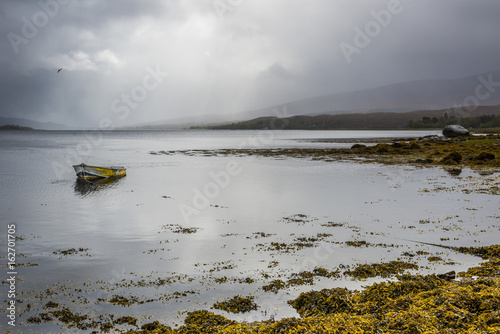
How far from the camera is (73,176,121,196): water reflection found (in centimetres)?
2981

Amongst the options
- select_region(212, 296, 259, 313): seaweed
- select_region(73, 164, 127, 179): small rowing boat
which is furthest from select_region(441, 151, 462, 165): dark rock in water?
select_region(212, 296, 259, 313): seaweed

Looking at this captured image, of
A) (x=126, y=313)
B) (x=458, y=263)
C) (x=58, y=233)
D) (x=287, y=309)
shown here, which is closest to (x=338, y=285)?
(x=287, y=309)

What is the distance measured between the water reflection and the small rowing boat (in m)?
0.44

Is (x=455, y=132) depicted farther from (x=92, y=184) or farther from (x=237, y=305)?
(x=237, y=305)

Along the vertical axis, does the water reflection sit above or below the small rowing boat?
below

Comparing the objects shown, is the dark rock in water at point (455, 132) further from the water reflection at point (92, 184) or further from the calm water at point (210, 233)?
the water reflection at point (92, 184)

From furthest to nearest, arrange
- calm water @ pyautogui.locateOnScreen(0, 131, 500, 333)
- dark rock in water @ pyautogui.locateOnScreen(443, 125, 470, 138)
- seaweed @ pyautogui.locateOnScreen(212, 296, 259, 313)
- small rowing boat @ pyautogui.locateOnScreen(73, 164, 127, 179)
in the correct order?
dark rock in water @ pyautogui.locateOnScreen(443, 125, 470, 138), small rowing boat @ pyautogui.locateOnScreen(73, 164, 127, 179), calm water @ pyautogui.locateOnScreen(0, 131, 500, 333), seaweed @ pyautogui.locateOnScreen(212, 296, 259, 313)

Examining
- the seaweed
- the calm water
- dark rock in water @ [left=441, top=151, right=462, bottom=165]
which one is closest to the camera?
the seaweed

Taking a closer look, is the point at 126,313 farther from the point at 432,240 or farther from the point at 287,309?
the point at 432,240

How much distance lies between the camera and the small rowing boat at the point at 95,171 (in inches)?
1416

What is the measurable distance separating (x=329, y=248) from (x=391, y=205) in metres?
10.3

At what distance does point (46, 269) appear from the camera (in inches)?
471

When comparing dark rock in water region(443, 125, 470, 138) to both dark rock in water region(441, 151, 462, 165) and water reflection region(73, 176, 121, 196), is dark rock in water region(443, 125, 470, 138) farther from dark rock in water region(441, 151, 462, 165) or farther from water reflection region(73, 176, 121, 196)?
water reflection region(73, 176, 121, 196)

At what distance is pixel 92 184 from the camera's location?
34.0 meters
